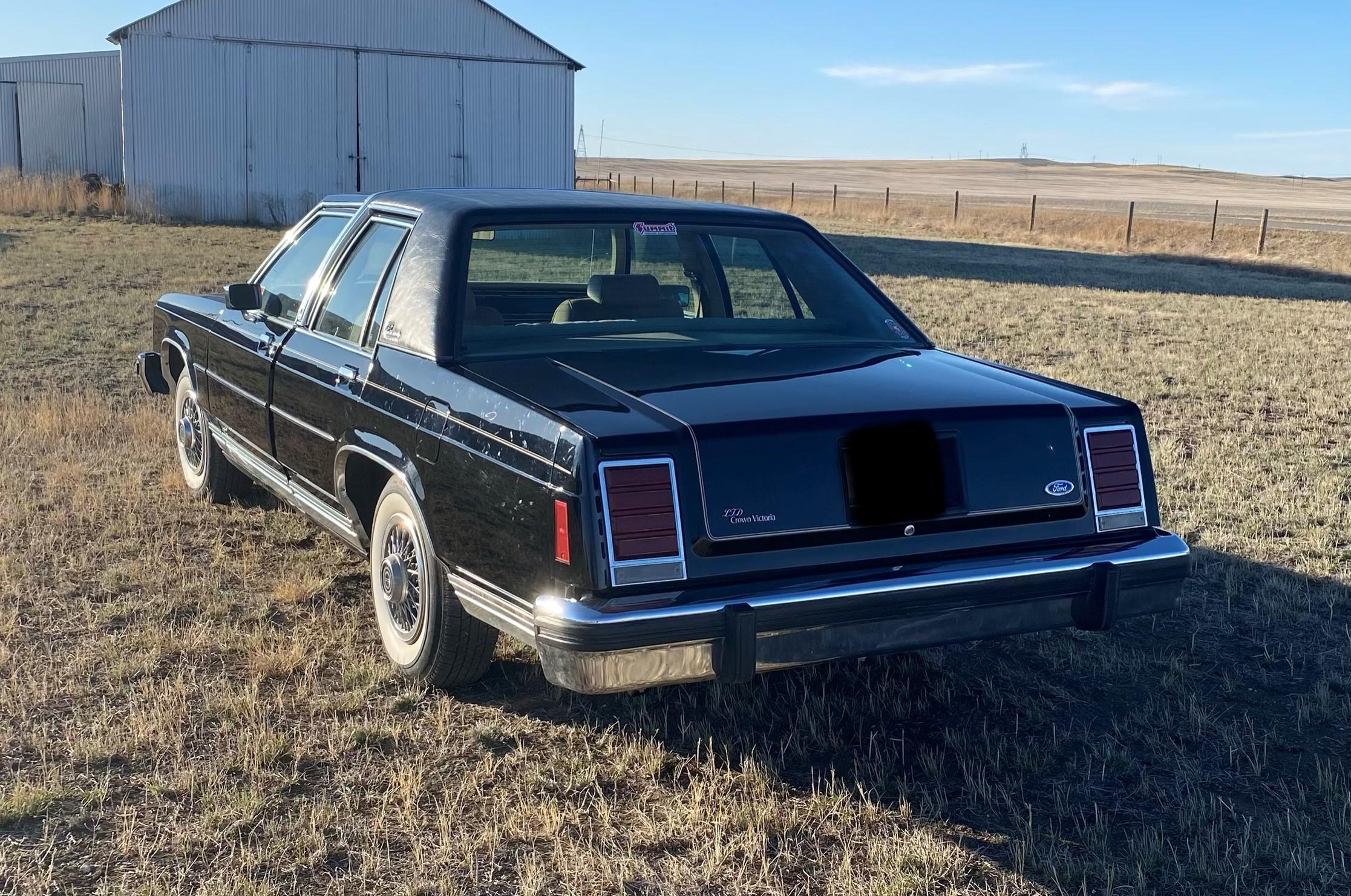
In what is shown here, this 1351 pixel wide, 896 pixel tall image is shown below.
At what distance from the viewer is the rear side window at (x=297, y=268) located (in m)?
5.07

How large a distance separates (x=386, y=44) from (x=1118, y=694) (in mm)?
25380

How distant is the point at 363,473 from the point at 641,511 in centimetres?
155

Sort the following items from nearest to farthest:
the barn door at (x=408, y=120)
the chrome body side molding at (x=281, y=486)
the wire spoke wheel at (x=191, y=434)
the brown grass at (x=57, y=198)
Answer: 1. the chrome body side molding at (x=281, y=486)
2. the wire spoke wheel at (x=191, y=434)
3. the brown grass at (x=57, y=198)
4. the barn door at (x=408, y=120)

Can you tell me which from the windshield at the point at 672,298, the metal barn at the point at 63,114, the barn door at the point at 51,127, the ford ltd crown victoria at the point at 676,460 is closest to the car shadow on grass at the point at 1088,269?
the windshield at the point at 672,298

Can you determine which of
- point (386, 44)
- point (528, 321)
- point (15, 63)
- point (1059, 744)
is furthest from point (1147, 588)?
point (15, 63)

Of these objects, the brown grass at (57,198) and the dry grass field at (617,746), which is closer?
the dry grass field at (617,746)

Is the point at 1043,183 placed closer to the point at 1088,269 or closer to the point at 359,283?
the point at 1088,269

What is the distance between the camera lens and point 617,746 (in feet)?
12.4

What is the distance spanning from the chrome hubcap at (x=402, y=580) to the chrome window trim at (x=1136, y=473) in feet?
6.60

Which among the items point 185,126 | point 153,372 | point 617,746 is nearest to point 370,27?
point 185,126

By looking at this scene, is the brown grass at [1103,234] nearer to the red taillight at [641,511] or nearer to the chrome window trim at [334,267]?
the chrome window trim at [334,267]

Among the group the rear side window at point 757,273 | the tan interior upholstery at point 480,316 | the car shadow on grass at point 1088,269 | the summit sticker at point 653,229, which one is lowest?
the car shadow on grass at point 1088,269

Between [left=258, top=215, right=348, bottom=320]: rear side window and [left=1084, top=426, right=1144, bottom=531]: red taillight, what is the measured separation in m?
2.94

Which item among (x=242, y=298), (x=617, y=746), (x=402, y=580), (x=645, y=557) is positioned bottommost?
(x=617, y=746)
